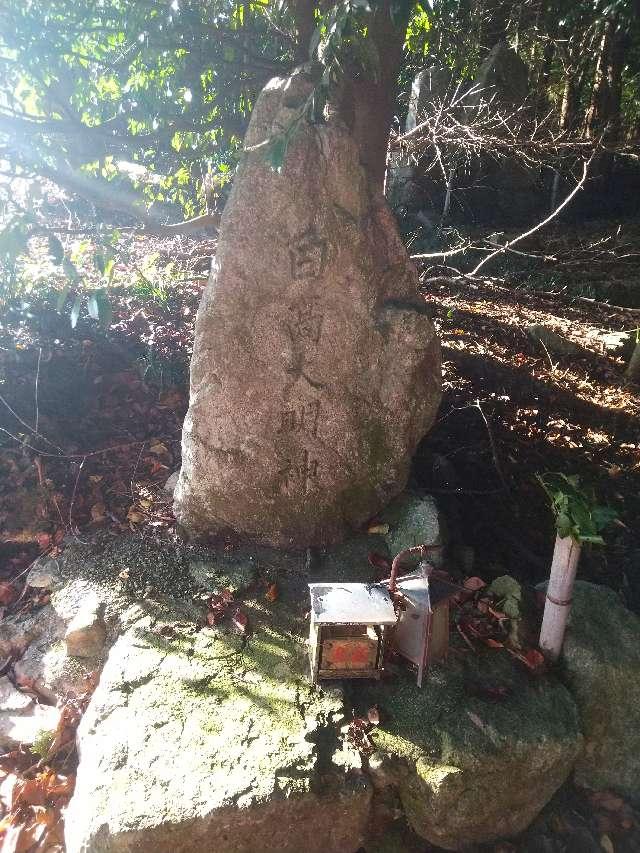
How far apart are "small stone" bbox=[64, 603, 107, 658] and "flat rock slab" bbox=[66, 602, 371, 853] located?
300 mm

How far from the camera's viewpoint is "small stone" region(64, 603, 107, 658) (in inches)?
120

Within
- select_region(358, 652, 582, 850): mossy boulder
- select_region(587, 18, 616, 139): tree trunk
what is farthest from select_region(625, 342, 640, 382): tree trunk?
select_region(587, 18, 616, 139): tree trunk

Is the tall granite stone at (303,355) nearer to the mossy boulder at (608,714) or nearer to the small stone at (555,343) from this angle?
the mossy boulder at (608,714)

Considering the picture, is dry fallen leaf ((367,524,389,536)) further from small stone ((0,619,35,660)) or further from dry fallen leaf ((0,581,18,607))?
dry fallen leaf ((0,581,18,607))

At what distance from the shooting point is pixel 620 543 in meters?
4.04

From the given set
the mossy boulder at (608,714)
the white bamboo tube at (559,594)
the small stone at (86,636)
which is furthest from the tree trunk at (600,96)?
the small stone at (86,636)

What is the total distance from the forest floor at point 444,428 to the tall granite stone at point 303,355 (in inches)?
23.4

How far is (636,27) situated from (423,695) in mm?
4317

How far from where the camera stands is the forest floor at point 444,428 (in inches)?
152

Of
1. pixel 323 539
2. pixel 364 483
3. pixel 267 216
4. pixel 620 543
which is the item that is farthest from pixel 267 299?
pixel 620 543

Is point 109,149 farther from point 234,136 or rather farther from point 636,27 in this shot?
point 636,27

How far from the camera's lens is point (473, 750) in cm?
239

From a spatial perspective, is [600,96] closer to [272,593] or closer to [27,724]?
[272,593]

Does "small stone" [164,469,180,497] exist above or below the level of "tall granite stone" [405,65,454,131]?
below
